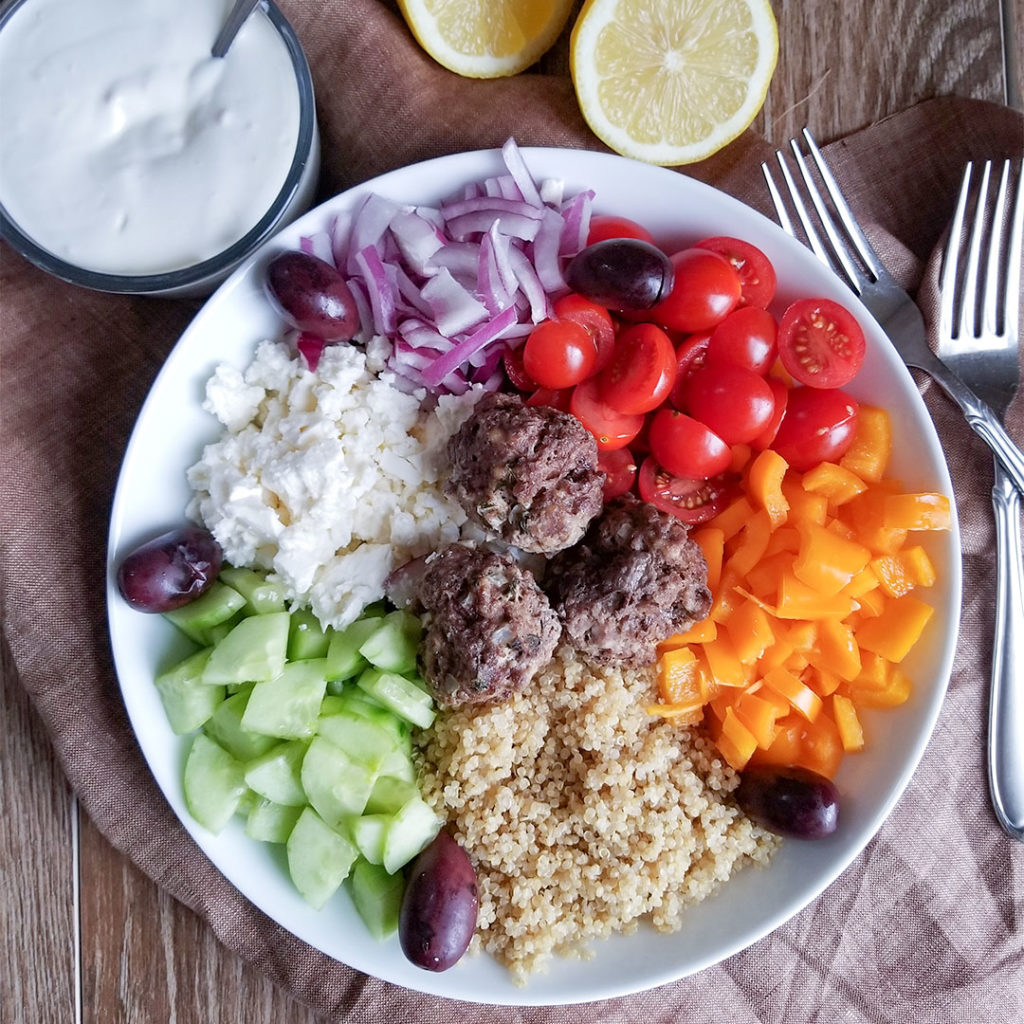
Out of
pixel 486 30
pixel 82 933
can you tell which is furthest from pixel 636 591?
pixel 82 933

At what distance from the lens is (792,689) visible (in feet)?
6.56

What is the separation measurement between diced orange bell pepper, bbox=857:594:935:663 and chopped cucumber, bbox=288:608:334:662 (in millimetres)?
1188

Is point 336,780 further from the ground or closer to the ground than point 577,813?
further from the ground

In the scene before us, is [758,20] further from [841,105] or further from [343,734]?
[343,734]

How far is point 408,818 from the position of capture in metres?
1.95

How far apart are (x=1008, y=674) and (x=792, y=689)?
1.99 feet

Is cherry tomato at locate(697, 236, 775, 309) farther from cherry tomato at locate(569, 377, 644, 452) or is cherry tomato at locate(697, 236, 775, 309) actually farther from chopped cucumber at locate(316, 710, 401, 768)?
chopped cucumber at locate(316, 710, 401, 768)

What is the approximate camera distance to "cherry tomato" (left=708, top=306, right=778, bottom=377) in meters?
2.03

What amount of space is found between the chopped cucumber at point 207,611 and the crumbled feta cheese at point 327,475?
0.09 meters

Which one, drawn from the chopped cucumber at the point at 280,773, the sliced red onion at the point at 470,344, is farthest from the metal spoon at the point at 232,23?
the chopped cucumber at the point at 280,773

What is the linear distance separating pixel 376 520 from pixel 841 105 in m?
1.58

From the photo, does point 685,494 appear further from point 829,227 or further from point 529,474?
point 829,227

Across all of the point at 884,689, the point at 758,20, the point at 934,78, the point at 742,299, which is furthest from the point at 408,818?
the point at 934,78

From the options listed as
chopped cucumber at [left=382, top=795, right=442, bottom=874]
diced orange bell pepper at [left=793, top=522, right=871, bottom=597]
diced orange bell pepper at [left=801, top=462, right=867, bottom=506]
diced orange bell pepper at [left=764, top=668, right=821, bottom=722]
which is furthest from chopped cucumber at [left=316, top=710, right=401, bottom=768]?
diced orange bell pepper at [left=801, top=462, right=867, bottom=506]
